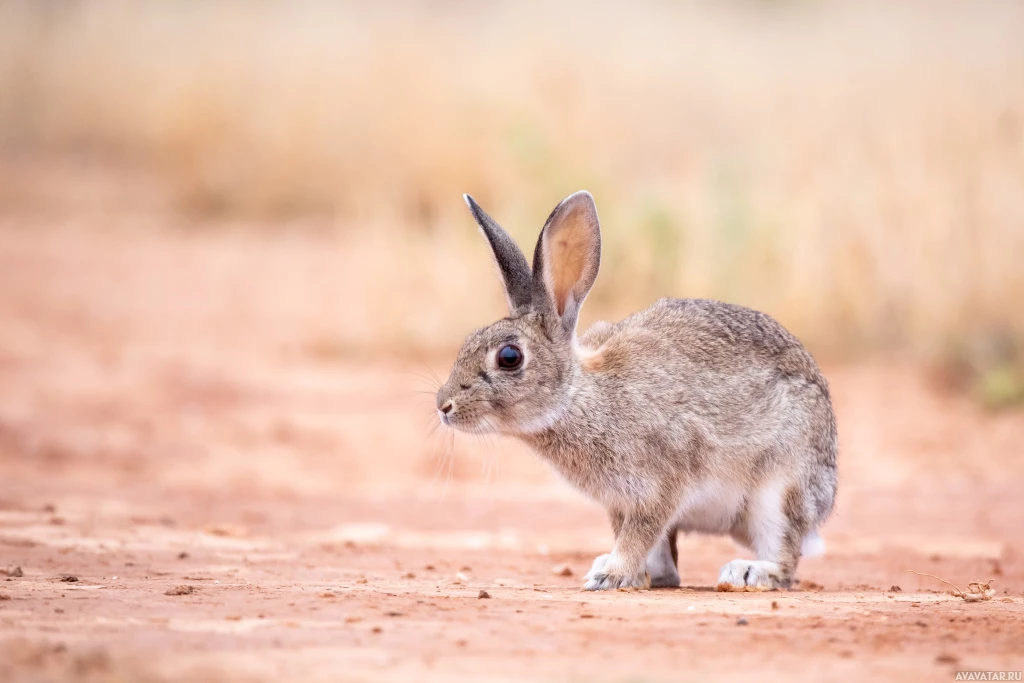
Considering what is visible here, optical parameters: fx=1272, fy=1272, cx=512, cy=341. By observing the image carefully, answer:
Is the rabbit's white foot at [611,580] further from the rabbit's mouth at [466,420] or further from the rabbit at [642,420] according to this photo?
the rabbit's mouth at [466,420]

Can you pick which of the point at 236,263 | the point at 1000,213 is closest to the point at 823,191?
the point at 1000,213

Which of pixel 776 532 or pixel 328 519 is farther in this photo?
pixel 328 519

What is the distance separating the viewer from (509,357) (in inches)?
187

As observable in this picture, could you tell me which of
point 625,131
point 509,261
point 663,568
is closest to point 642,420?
point 663,568

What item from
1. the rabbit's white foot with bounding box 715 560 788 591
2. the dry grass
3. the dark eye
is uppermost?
the dry grass

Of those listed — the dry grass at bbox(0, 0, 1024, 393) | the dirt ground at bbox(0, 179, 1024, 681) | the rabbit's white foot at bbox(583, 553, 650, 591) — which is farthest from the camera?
the dry grass at bbox(0, 0, 1024, 393)

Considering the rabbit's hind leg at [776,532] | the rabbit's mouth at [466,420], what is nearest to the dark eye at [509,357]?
the rabbit's mouth at [466,420]

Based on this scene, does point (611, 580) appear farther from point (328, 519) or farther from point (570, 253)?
point (328, 519)

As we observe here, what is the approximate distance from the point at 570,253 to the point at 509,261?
0.81 ft

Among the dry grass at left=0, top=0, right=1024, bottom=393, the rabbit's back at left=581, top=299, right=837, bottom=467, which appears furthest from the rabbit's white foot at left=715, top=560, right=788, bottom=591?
the dry grass at left=0, top=0, right=1024, bottom=393

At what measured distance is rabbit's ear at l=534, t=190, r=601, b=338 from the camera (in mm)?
4840

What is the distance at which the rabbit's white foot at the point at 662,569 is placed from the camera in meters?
5.01

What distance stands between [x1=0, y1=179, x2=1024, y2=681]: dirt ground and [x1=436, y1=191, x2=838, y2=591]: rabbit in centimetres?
33

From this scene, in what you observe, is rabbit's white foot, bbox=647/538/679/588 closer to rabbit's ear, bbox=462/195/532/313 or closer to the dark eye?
the dark eye
